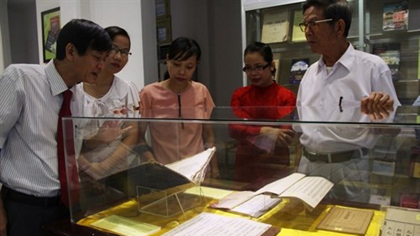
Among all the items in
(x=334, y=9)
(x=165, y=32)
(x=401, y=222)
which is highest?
(x=165, y=32)

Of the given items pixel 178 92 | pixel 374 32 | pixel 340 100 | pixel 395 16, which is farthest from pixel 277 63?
pixel 340 100

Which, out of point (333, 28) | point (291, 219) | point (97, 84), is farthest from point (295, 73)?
point (291, 219)

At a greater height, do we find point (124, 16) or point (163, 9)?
point (163, 9)

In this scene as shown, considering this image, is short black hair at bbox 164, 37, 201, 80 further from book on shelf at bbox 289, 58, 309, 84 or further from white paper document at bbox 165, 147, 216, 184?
book on shelf at bbox 289, 58, 309, 84

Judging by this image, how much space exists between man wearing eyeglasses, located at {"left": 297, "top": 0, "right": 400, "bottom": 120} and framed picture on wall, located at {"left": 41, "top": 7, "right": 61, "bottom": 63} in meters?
2.54

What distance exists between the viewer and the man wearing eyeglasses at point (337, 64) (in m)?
1.67

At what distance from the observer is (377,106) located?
3.42 feet

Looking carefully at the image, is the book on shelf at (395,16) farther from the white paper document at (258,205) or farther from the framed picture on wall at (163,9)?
the framed picture on wall at (163,9)

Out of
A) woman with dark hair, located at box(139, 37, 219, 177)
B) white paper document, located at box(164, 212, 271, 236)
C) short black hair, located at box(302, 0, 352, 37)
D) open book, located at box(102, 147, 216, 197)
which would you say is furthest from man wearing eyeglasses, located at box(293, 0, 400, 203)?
woman with dark hair, located at box(139, 37, 219, 177)

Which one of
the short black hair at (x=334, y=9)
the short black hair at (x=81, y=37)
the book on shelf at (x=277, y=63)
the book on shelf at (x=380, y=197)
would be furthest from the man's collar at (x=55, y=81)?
the book on shelf at (x=277, y=63)

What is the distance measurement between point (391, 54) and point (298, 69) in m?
0.71

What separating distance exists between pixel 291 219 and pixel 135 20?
2.36m

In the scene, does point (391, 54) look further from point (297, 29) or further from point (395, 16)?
point (297, 29)

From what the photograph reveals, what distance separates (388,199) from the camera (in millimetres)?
1031
